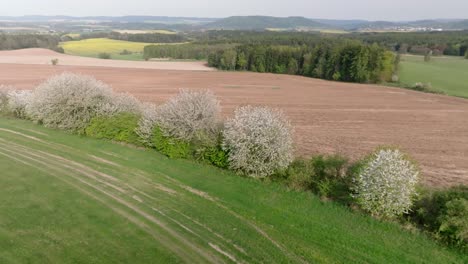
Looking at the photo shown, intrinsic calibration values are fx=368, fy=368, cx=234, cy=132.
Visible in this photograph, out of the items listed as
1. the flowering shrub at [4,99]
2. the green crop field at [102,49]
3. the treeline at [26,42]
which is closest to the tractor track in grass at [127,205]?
the flowering shrub at [4,99]

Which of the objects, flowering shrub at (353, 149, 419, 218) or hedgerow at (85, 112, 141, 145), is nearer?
flowering shrub at (353, 149, 419, 218)

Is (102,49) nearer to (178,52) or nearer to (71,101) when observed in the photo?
(178,52)

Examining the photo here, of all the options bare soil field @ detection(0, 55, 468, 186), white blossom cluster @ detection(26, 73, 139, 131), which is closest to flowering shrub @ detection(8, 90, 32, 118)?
white blossom cluster @ detection(26, 73, 139, 131)

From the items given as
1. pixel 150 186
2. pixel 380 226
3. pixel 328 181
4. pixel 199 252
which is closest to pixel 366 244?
pixel 380 226

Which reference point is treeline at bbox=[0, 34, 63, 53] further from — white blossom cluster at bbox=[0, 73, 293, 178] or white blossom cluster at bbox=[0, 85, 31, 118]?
white blossom cluster at bbox=[0, 73, 293, 178]

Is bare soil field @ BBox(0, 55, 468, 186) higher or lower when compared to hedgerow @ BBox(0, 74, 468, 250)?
lower

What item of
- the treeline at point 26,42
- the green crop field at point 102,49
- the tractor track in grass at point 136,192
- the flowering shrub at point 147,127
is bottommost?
the green crop field at point 102,49

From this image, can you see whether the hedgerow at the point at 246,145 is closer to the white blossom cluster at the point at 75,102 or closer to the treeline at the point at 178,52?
the white blossom cluster at the point at 75,102
